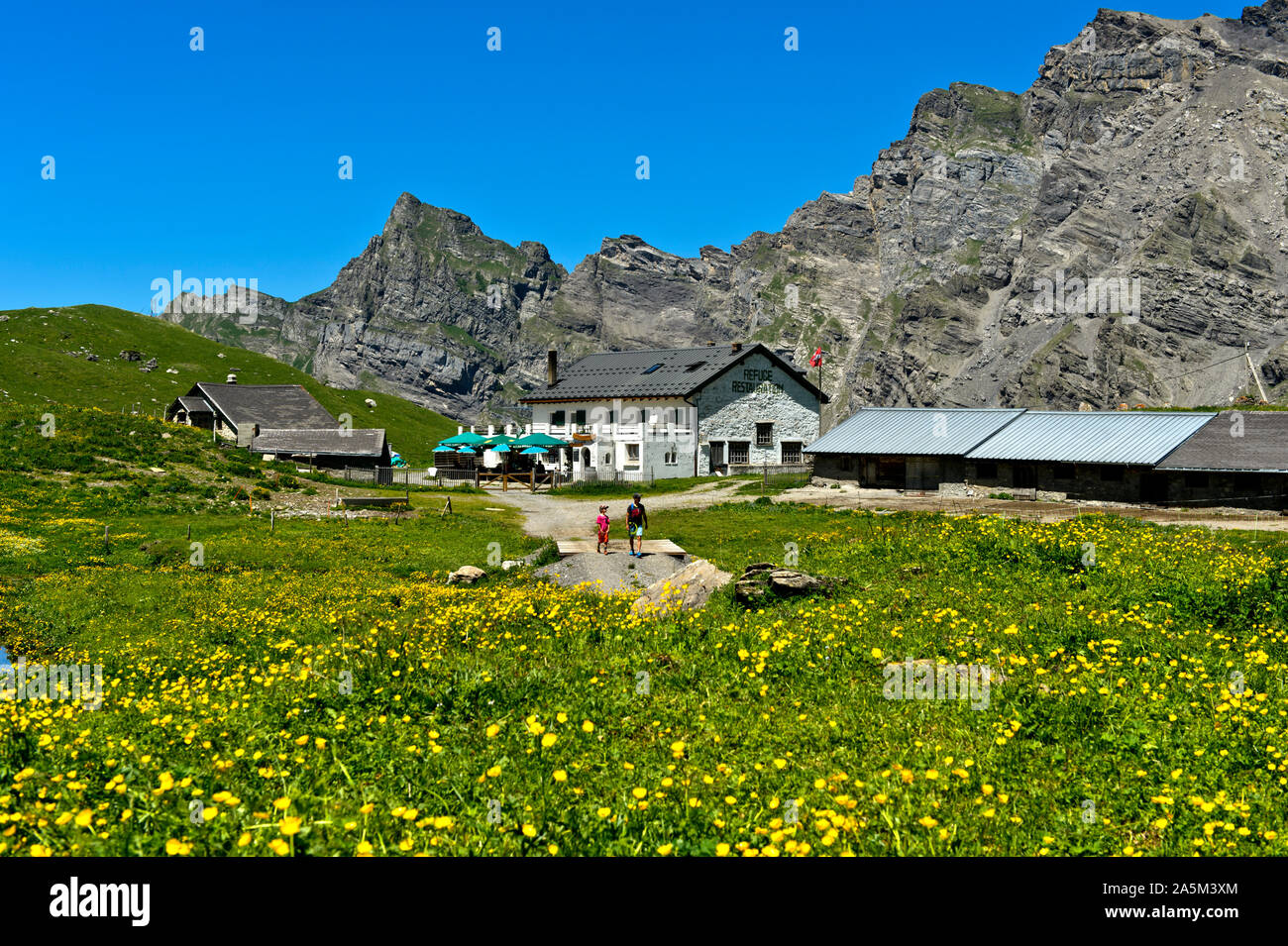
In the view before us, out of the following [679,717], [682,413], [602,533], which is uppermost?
[682,413]

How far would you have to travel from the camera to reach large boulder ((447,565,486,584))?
21.5 meters

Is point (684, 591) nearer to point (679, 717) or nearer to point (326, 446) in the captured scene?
point (679, 717)

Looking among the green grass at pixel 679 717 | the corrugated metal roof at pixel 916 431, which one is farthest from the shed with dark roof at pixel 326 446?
the green grass at pixel 679 717

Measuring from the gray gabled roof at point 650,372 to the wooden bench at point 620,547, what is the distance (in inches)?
1468

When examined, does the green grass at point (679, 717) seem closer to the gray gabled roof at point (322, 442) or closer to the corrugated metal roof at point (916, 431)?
the corrugated metal roof at point (916, 431)

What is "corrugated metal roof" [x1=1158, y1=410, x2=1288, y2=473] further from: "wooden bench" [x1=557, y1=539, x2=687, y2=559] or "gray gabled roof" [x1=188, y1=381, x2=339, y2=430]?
"gray gabled roof" [x1=188, y1=381, x2=339, y2=430]

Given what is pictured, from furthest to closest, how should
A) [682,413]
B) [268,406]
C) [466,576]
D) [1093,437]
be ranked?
1. [268,406]
2. [682,413]
3. [1093,437]
4. [466,576]

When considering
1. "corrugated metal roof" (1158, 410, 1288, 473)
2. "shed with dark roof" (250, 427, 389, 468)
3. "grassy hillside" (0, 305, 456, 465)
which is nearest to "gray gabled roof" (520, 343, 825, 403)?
"shed with dark roof" (250, 427, 389, 468)

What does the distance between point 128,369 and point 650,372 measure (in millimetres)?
75968

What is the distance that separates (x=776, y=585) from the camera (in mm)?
15773

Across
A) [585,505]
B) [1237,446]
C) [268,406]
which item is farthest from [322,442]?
[1237,446]

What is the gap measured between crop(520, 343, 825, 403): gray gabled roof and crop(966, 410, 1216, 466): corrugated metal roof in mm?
24126
